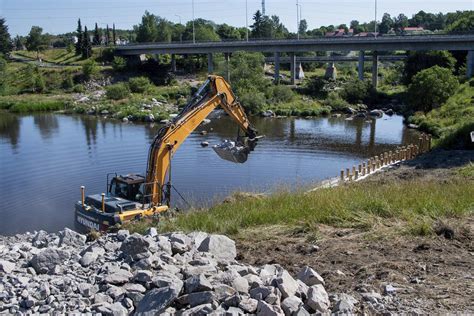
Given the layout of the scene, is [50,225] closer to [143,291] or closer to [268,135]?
[143,291]

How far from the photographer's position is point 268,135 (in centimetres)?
4897

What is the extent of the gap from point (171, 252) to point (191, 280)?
145cm

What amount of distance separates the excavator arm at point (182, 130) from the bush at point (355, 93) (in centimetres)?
5354

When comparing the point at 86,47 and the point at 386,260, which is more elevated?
the point at 86,47

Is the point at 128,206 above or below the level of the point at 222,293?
below

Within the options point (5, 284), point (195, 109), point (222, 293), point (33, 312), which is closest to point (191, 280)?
point (222, 293)

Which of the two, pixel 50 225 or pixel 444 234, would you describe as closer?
pixel 444 234

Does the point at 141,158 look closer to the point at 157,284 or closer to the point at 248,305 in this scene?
the point at 157,284

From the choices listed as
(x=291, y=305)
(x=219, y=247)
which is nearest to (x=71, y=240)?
(x=219, y=247)

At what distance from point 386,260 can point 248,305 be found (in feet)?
10.0

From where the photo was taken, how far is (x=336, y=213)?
11125mm

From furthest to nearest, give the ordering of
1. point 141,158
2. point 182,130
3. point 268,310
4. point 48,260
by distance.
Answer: point 141,158 → point 182,130 → point 48,260 → point 268,310

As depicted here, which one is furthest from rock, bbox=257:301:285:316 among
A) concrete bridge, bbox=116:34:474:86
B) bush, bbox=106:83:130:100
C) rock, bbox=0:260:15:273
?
bush, bbox=106:83:130:100

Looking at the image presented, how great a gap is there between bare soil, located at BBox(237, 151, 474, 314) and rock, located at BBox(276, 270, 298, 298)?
721mm
